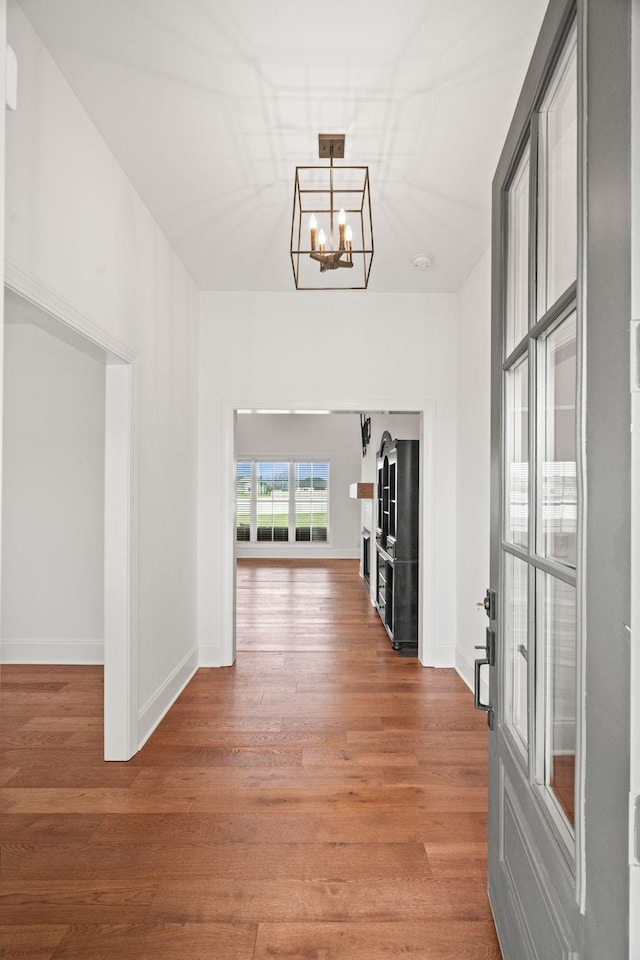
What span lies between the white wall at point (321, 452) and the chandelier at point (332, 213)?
7.27 meters

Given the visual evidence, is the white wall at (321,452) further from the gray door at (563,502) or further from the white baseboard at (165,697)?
the gray door at (563,502)

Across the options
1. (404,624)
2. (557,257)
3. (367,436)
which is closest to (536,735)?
(557,257)

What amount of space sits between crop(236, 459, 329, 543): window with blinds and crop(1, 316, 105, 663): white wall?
7.06 metres

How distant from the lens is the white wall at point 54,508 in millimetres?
4434

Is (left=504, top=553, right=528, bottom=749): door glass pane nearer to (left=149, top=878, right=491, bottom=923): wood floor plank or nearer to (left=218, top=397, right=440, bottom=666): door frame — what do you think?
(left=149, top=878, right=491, bottom=923): wood floor plank

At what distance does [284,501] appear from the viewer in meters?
11.6

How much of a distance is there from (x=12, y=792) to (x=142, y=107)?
2938 mm

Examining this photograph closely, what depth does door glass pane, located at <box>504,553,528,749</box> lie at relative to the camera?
1.45 m

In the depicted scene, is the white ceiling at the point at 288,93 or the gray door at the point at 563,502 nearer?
the gray door at the point at 563,502

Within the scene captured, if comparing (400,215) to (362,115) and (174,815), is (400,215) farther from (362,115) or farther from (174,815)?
(174,815)

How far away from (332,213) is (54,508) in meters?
3.10

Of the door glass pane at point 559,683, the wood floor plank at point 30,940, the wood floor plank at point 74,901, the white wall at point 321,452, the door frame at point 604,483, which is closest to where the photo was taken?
the door frame at point 604,483

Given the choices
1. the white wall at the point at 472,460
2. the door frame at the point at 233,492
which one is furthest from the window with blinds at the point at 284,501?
the white wall at the point at 472,460

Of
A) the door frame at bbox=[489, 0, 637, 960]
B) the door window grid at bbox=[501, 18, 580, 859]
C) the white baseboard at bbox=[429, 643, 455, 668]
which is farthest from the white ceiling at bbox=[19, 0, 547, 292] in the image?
the white baseboard at bbox=[429, 643, 455, 668]
